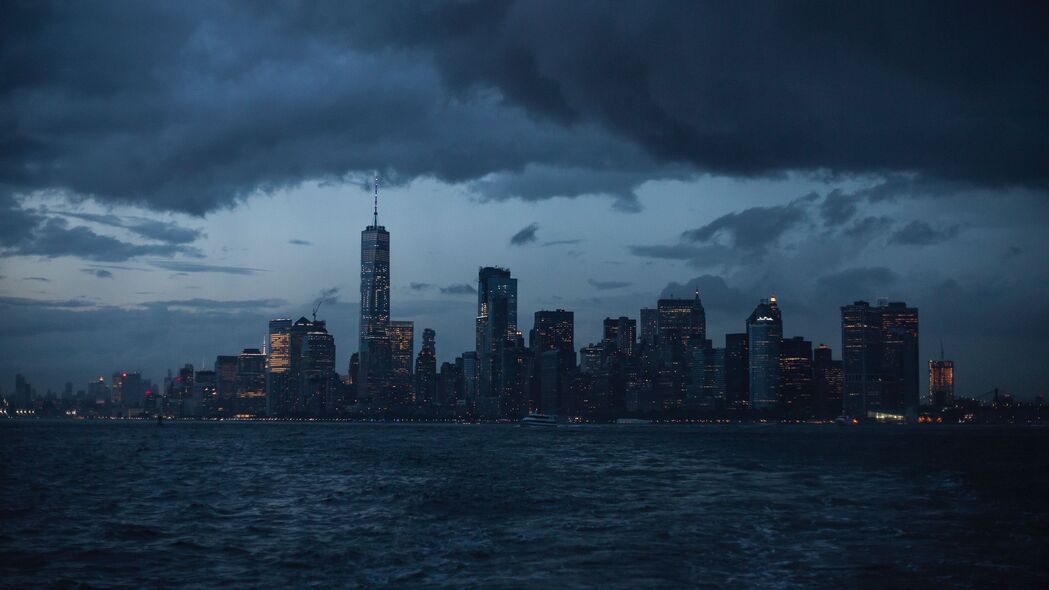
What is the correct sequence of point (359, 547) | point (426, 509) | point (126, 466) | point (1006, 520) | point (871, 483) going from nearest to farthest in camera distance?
point (359, 547), point (1006, 520), point (426, 509), point (871, 483), point (126, 466)

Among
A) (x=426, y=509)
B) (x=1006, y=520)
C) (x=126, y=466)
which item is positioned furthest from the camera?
(x=126, y=466)

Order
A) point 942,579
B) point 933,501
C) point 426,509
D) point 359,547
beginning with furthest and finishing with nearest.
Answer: point 933,501 < point 426,509 < point 359,547 < point 942,579

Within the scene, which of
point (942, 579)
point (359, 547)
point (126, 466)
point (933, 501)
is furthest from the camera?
point (126, 466)

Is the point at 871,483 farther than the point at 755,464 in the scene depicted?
No

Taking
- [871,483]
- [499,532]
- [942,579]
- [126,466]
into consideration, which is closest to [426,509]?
[499,532]

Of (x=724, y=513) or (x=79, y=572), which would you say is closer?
(x=79, y=572)

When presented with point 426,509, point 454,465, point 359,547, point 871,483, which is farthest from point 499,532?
point 454,465

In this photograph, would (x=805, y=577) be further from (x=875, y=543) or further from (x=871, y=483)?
(x=871, y=483)

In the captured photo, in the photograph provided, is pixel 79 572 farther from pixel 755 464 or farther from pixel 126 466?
pixel 755 464
